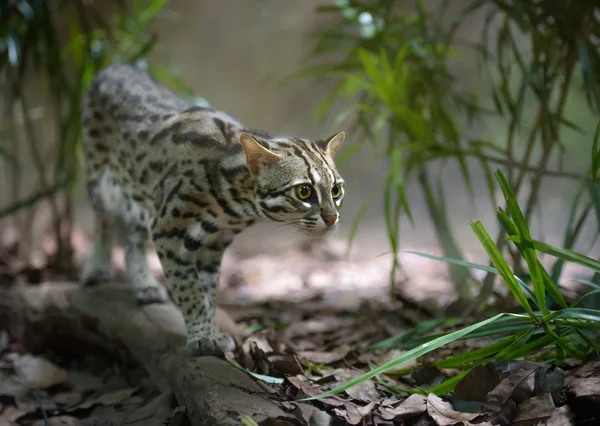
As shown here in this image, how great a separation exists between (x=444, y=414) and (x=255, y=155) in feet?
3.73

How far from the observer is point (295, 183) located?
2238 millimetres

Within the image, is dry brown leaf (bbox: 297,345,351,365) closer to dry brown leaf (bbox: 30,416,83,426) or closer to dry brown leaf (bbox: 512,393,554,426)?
dry brown leaf (bbox: 512,393,554,426)

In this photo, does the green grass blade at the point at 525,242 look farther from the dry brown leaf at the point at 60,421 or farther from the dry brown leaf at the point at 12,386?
the dry brown leaf at the point at 12,386

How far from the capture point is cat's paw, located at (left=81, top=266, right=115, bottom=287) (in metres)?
3.69

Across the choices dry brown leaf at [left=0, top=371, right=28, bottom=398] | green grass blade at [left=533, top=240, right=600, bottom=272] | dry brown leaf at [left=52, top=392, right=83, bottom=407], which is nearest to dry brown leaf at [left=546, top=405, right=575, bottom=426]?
green grass blade at [left=533, top=240, right=600, bottom=272]

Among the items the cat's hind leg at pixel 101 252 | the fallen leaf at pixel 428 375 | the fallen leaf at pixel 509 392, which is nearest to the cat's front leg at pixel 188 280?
the fallen leaf at pixel 428 375

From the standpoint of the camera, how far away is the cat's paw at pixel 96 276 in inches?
145

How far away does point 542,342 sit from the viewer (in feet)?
6.76

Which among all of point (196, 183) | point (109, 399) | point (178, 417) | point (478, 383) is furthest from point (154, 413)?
point (478, 383)

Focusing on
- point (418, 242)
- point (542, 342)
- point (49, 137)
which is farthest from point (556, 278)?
point (49, 137)

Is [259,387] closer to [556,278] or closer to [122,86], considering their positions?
[556,278]

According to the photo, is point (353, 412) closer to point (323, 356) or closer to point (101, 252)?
point (323, 356)

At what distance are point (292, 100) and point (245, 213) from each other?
140 inches

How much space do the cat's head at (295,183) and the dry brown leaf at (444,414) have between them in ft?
2.39
